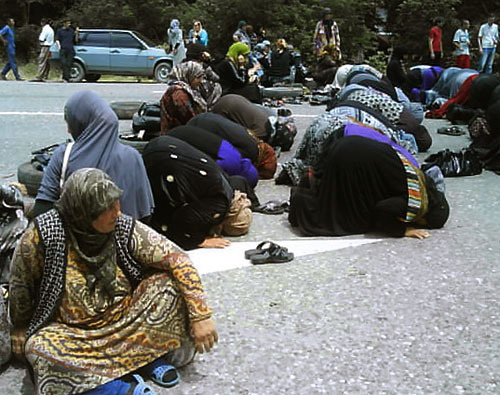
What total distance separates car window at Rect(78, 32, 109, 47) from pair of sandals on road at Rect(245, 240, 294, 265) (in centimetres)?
1492

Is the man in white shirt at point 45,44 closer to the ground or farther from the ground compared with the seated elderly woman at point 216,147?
closer to the ground

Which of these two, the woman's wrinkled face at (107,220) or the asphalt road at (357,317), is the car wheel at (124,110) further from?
the woman's wrinkled face at (107,220)

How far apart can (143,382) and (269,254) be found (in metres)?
1.84

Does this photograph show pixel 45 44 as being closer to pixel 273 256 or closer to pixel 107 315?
pixel 273 256

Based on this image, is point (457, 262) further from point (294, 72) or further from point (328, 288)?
point (294, 72)

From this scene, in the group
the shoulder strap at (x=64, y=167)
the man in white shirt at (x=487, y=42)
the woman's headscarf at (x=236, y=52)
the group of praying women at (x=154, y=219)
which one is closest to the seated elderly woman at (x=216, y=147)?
the group of praying women at (x=154, y=219)

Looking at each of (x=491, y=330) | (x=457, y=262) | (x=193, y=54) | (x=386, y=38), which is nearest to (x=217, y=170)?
(x=457, y=262)

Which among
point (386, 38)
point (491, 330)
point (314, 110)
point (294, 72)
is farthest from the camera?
point (386, 38)

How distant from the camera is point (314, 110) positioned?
11734mm

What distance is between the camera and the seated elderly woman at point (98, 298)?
103 inches

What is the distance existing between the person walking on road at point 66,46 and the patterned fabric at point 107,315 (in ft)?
51.4

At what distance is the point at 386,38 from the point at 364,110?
724 inches

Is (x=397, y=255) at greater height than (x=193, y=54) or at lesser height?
lesser

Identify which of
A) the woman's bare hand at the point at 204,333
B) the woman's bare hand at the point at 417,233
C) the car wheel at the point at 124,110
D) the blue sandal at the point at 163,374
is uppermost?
the woman's bare hand at the point at 204,333
